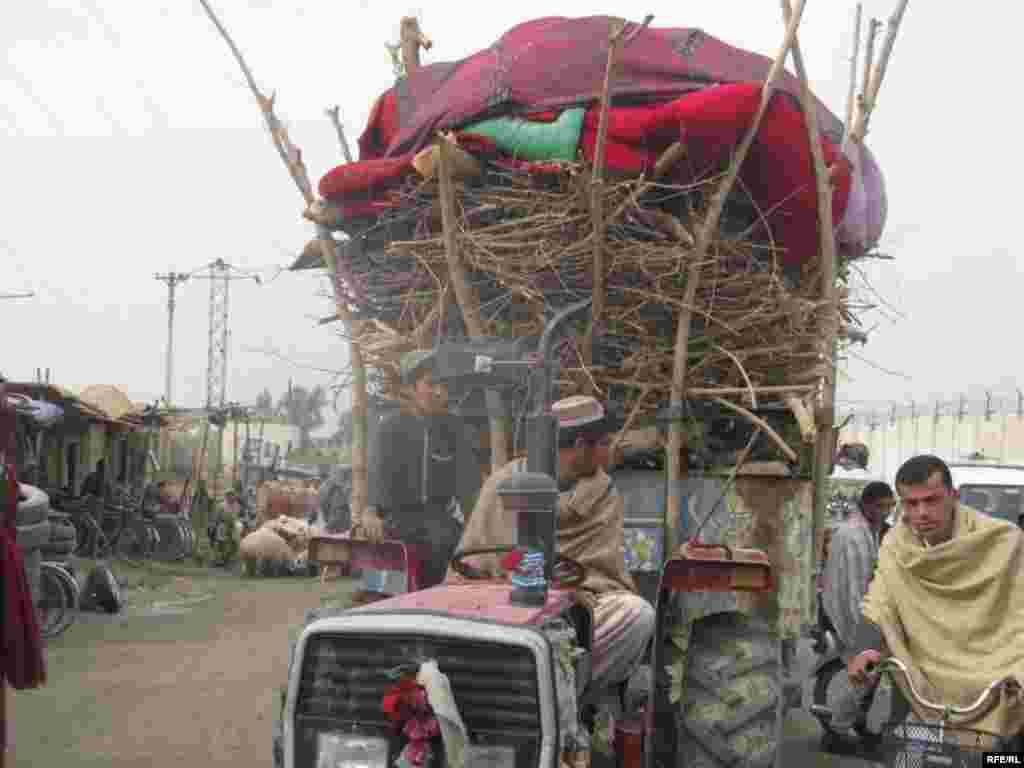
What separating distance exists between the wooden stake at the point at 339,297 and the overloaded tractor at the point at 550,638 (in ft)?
3.88

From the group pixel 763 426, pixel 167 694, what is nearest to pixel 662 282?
pixel 763 426

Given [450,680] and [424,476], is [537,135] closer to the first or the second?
[424,476]

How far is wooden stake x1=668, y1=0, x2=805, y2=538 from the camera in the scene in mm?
5578

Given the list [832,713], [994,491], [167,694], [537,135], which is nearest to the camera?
[537,135]

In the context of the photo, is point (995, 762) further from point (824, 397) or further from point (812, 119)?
point (812, 119)

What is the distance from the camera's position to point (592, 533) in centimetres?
484

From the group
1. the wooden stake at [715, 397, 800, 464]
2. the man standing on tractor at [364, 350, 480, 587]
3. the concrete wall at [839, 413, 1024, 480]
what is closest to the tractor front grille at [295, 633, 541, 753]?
the man standing on tractor at [364, 350, 480, 587]

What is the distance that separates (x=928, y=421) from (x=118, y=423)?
27.5 metres

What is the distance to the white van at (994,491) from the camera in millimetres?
11977

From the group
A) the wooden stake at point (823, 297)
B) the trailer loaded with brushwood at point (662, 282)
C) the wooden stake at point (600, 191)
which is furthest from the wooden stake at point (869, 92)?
the wooden stake at point (600, 191)

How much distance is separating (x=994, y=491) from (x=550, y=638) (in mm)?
9821

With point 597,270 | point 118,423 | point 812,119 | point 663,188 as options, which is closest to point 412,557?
point 597,270

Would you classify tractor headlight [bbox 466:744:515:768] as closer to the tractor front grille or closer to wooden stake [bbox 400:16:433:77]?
the tractor front grille

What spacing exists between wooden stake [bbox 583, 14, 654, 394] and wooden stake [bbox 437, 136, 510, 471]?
54 cm
